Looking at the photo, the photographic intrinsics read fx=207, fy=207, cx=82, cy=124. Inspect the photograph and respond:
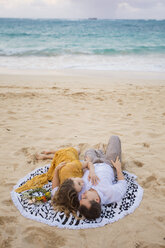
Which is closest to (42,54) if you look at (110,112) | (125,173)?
(110,112)

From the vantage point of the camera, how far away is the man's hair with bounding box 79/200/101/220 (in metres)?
2.42

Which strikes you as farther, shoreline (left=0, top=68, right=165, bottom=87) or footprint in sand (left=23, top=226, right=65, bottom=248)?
shoreline (left=0, top=68, right=165, bottom=87)

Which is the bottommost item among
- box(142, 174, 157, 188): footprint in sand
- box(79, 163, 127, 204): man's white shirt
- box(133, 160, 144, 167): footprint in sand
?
box(142, 174, 157, 188): footprint in sand

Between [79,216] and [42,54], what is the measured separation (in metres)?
15.7

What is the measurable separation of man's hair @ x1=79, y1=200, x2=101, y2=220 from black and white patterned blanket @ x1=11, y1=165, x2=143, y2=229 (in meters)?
0.09

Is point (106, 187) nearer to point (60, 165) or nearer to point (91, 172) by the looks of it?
point (91, 172)

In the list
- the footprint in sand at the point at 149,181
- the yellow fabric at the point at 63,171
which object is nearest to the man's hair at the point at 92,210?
the yellow fabric at the point at 63,171

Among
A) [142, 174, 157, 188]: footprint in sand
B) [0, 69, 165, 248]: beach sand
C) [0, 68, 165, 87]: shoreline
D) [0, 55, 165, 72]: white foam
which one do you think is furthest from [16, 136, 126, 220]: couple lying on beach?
[0, 55, 165, 72]: white foam

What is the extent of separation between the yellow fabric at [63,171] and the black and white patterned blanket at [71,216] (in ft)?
0.64

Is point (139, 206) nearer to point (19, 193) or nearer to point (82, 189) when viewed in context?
point (82, 189)

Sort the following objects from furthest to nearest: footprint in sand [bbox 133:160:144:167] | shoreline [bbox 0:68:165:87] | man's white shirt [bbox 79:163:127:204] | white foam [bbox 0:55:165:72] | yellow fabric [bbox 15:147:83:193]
Result: 1. white foam [bbox 0:55:165:72]
2. shoreline [bbox 0:68:165:87]
3. footprint in sand [bbox 133:160:144:167]
4. yellow fabric [bbox 15:147:83:193]
5. man's white shirt [bbox 79:163:127:204]

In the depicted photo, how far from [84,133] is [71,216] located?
92.7 inches

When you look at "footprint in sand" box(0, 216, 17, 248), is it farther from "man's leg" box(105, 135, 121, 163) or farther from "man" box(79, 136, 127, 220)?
"man's leg" box(105, 135, 121, 163)

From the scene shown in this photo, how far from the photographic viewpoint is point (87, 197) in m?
2.48
